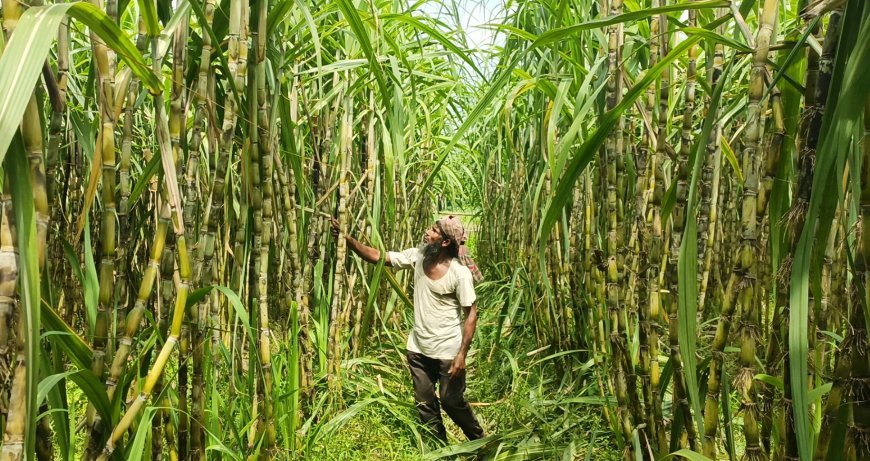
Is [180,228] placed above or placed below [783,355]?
above

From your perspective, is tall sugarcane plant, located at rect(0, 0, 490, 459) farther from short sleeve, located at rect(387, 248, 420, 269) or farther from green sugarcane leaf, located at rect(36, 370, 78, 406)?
short sleeve, located at rect(387, 248, 420, 269)

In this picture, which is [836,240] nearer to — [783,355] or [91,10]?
[783,355]

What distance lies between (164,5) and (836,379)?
37.7 inches

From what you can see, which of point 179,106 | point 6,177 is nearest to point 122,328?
point 179,106

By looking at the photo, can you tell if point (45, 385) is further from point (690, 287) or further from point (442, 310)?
point (442, 310)

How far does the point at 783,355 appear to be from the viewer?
0.81 metres

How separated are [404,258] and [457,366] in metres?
0.49

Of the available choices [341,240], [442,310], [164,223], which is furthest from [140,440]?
[442,310]

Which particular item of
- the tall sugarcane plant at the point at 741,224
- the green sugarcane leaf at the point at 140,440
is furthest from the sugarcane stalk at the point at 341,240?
the green sugarcane leaf at the point at 140,440

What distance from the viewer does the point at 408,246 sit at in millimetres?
3301

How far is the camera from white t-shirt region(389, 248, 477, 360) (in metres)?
2.58

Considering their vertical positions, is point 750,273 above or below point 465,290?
above

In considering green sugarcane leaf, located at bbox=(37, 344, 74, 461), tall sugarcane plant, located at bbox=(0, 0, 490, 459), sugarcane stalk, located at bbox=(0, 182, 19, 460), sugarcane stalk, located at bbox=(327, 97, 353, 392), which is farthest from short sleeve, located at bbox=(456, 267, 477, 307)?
sugarcane stalk, located at bbox=(0, 182, 19, 460)

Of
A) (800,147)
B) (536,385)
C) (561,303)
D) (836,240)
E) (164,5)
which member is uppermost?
(164,5)
